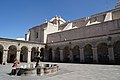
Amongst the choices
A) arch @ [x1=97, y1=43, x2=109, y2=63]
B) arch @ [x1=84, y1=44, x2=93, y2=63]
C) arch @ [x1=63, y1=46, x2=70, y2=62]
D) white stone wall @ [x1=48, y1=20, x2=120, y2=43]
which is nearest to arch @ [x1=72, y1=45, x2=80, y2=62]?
arch @ [x1=63, y1=46, x2=70, y2=62]

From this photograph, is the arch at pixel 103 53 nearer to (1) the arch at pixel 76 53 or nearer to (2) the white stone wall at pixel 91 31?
(2) the white stone wall at pixel 91 31

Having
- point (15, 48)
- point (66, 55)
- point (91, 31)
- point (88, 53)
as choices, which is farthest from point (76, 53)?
point (15, 48)

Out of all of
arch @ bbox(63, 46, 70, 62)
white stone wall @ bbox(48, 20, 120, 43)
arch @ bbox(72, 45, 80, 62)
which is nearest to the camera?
white stone wall @ bbox(48, 20, 120, 43)

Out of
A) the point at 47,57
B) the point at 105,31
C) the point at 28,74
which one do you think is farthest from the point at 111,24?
the point at 28,74

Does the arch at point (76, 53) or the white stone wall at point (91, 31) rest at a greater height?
the white stone wall at point (91, 31)

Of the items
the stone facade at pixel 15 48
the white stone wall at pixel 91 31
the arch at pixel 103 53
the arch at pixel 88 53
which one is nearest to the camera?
the stone facade at pixel 15 48

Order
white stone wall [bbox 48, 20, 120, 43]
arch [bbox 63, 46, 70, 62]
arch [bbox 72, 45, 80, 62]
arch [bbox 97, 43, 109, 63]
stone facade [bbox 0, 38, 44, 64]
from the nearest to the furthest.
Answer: stone facade [bbox 0, 38, 44, 64], white stone wall [bbox 48, 20, 120, 43], arch [bbox 97, 43, 109, 63], arch [bbox 72, 45, 80, 62], arch [bbox 63, 46, 70, 62]

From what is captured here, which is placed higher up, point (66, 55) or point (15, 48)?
point (15, 48)

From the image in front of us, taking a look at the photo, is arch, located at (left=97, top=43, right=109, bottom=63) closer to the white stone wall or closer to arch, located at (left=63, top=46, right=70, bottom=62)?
the white stone wall

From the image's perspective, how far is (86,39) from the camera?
22641 millimetres

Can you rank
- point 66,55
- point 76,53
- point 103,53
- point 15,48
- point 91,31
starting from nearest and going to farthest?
point 103,53 < point 91,31 < point 15,48 < point 76,53 < point 66,55

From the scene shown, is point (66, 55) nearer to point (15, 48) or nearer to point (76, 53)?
point (76, 53)

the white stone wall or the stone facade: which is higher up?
the white stone wall

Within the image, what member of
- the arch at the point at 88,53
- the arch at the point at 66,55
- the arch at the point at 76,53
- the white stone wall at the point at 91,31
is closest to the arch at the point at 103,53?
the arch at the point at 88,53
